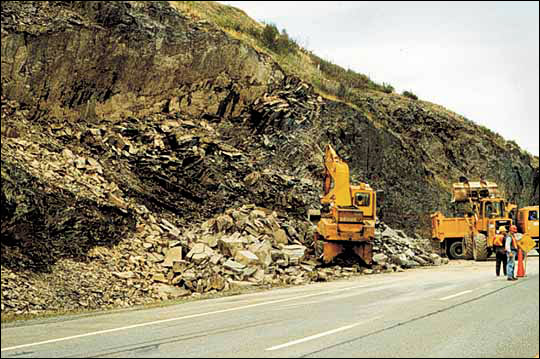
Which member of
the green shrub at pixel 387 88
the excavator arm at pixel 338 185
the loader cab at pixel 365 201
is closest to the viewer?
the excavator arm at pixel 338 185

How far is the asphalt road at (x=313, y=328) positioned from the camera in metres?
8.12

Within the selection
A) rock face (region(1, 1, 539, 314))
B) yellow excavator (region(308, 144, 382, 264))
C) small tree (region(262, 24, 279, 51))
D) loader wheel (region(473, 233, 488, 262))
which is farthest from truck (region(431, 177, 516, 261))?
small tree (region(262, 24, 279, 51))

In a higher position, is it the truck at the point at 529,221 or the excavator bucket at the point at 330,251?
the truck at the point at 529,221

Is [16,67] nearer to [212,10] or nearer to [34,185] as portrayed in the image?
[34,185]

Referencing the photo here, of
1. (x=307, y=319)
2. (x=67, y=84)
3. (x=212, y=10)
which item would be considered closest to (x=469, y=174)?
(x=212, y=10)

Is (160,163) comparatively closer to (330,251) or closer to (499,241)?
(330,251)

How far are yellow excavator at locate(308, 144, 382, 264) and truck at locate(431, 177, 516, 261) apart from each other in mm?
7614

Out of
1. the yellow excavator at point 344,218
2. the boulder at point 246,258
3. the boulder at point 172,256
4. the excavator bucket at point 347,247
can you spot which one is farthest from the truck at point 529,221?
the boulder at point 172,256

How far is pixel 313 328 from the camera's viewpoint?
32.3 ft

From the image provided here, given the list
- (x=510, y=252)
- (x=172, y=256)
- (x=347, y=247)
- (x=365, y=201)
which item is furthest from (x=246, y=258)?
(x=510, y=252)

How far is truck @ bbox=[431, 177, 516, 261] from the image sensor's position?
29422 millimetres

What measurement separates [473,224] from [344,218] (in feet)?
36.6

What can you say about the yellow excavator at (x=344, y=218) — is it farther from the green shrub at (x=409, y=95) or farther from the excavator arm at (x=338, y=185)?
the green shrub at (x=409, y=95)

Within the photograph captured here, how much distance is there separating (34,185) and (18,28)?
10.5 metres
